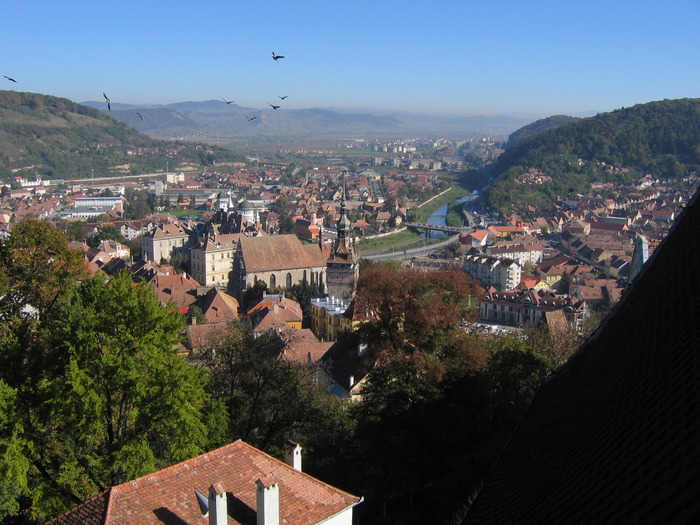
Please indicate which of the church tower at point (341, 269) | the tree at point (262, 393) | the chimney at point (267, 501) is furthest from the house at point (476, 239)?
the chimney at point (267, 501)

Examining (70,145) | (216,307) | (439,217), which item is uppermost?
(70,145)

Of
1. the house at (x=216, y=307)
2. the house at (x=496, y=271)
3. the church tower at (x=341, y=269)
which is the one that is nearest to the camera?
the house at (x=216, y=307)

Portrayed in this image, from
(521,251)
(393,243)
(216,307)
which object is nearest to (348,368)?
(216,307)

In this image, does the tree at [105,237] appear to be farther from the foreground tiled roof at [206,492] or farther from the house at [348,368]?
the foreground tiled roof at [206,492]

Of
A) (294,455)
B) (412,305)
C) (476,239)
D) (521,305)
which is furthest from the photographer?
(476,239)

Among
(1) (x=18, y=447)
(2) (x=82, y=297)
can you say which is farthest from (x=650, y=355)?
(2) (x=82, y=297)

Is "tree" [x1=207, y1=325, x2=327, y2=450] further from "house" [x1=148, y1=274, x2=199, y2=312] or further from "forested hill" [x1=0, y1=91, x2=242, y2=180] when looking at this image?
"forested hill" [x1=0, y1=91, x2=242, y2=180]

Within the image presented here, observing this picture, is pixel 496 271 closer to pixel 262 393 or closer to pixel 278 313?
pixel 278 313
